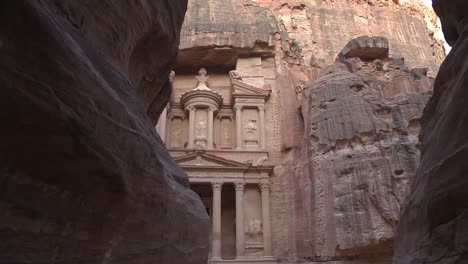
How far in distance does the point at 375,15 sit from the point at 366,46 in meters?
13.7

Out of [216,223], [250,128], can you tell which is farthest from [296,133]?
[216,223]

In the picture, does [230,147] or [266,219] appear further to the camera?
[230,147]

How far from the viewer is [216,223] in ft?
60.2

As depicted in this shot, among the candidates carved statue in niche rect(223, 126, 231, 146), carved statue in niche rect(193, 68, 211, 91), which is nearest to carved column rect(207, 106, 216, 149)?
carved statue in niche rect(223, 126, 231, 146)

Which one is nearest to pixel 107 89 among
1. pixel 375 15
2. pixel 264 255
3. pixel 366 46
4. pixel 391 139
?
pixel 391 139

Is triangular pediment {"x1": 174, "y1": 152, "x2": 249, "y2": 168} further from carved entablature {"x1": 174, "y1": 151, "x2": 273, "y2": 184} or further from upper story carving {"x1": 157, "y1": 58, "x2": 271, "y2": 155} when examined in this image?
upper story carving {"x1": 157, "y1": 58, "x2": 271, "y2": 155}

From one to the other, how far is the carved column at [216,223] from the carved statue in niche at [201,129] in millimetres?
3567

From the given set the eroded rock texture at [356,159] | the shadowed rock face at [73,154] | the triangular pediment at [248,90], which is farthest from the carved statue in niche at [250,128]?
the shadowed rock face at [73,154]

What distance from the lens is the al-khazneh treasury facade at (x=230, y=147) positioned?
1855 centimetres

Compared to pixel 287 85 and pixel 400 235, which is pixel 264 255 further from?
pixel 400 235

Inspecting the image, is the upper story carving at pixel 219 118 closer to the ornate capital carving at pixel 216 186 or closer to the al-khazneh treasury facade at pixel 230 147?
the al-khazneh treasury facade at pixel 230 147

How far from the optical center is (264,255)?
17.9 m

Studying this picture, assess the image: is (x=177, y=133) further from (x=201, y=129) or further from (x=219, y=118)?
(x=219, y=118)

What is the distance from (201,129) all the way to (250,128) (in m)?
2.67
